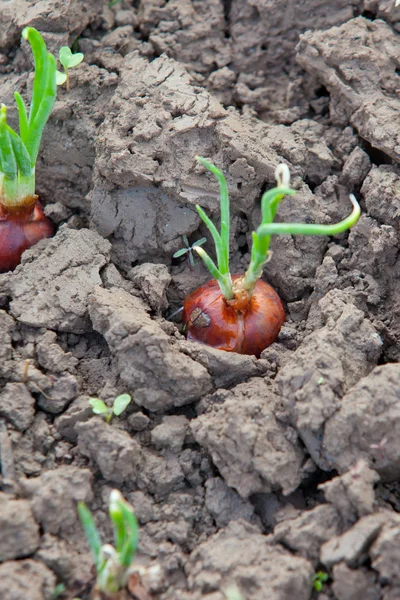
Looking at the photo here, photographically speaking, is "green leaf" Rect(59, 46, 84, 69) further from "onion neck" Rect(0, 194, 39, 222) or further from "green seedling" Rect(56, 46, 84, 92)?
"onion neck" Rect(0, 194, 39, 222)

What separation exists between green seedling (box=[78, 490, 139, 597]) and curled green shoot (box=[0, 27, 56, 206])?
1.21 metres

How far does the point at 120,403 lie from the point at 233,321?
0.50 m

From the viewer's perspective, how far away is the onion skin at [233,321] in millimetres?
2119

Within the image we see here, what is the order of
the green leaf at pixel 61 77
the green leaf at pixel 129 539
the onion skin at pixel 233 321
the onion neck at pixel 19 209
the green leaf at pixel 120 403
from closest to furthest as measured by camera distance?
the green leaf at pixel 129 539
the green leaf at pixel 120 403
the onion skin at pixel 233 321
the onion neck at pixel 19 209
the green leaf at pixel 61 77

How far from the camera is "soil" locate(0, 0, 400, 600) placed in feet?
5.43

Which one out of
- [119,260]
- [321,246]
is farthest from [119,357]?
[321,246]

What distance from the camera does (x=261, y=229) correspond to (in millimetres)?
1771

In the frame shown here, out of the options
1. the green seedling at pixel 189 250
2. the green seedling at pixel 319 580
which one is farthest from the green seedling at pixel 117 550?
the green seedling at pixel 189 250

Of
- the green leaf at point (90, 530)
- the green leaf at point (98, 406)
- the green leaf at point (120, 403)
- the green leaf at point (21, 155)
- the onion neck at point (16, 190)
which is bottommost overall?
the green leaf at point (98, 406)

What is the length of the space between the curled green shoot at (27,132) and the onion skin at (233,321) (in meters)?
0.76

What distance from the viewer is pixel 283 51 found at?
9.41 feet

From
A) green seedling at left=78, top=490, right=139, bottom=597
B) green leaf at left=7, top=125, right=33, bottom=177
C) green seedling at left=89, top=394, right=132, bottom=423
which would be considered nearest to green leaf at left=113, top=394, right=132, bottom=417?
green seedling at left=89, top=394, right=132, bottom=423

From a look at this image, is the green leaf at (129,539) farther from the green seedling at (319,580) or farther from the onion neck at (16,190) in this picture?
the onion neck at (16,190)

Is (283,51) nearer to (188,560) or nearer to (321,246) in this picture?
(321,246)
